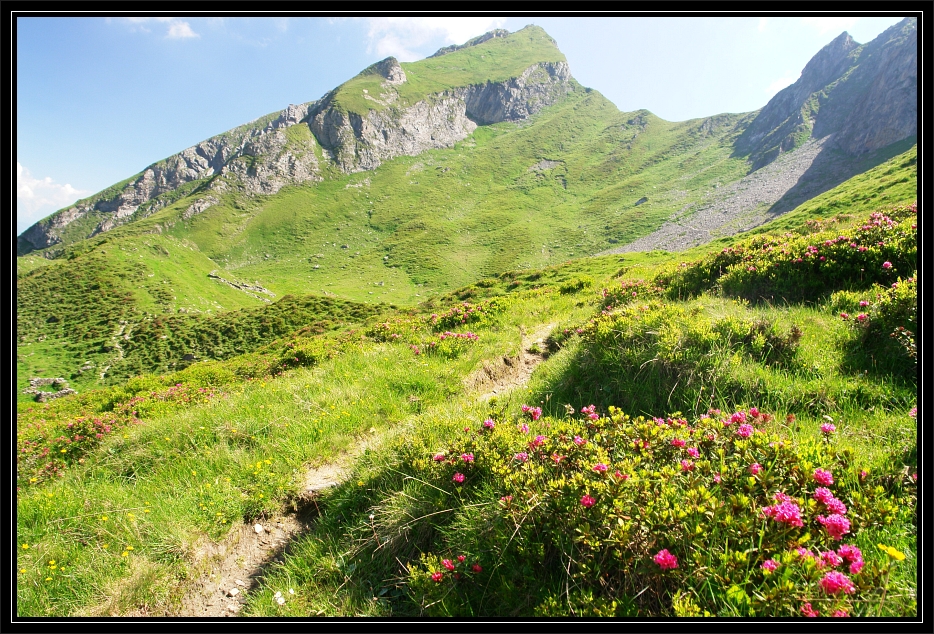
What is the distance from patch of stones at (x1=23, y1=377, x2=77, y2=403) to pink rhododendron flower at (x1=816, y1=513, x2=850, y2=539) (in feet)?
160

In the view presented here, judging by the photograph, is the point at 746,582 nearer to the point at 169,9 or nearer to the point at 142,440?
the point at 169,9

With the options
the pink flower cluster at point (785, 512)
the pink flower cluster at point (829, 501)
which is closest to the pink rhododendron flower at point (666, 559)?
the pink flower cluster at point (785, 512)

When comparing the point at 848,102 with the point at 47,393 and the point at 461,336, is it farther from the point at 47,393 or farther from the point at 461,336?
the point at 47,393

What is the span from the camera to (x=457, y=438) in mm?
4355

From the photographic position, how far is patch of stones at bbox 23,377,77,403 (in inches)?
1318

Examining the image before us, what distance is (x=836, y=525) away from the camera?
243 centimetres

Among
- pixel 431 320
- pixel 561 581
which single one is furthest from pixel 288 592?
pixel 431 320

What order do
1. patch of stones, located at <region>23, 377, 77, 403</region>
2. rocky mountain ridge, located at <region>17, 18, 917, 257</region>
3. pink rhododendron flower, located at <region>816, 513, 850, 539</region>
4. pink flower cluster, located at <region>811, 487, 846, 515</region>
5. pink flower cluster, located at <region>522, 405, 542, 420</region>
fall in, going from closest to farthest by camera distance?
pink rhododendron flower, located at <region>816, 513, 850, 539</region>, pink flower cluster, located at <region>811, 487, 846, 515</region>, pink flower cluster, located at <region>522, 405, 542, 420</region>, patch of stones, located at <region>23, 377, 77, 403</region>, rocky mountain ridge, located at <region>17, 18, 917, 257</region>

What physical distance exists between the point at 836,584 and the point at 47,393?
50545 millimetres

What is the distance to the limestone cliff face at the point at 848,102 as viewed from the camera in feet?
292

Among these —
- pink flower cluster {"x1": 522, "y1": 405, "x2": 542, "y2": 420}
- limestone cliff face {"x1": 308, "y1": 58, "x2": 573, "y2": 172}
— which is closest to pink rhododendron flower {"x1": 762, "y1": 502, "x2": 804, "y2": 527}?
pink flower cluster {"x1": 522, "y1": 405, "x2": 542, "y2": 420}

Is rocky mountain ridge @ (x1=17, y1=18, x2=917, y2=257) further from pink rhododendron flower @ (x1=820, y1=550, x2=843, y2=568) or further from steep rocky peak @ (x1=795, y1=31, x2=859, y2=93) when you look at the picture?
pink rhododendron flower @ (x1=820, y1=550, x2=843, y2=568)

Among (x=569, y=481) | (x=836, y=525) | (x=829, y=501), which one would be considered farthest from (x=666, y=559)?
(x=829, y=501)

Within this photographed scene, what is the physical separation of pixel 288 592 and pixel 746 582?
378 centimetres
